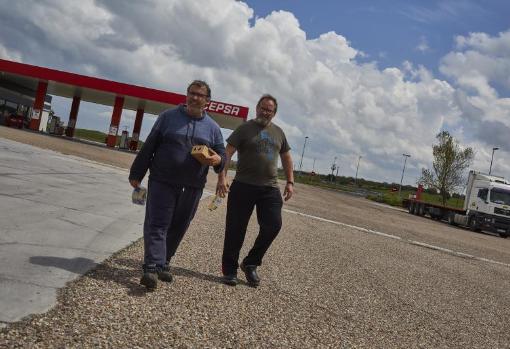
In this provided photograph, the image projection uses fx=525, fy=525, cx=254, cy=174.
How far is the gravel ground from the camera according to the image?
351 cm

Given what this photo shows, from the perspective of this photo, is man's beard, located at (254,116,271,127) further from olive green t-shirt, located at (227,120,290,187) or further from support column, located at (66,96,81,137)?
support column, located at (66,96,81,137)

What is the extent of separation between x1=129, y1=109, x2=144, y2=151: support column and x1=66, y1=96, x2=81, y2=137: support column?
552 centimetres

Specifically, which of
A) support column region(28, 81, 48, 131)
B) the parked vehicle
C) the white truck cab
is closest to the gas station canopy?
support column region(28, 81, 48, 131)

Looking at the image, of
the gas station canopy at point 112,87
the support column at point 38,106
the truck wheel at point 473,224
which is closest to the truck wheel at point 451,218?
the truck wheel at point 473,224

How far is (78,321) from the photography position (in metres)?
3.45

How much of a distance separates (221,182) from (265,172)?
0.47 metres

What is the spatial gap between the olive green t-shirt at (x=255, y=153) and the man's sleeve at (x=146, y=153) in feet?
2.96

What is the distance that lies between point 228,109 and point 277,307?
34316mm

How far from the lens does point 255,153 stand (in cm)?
539

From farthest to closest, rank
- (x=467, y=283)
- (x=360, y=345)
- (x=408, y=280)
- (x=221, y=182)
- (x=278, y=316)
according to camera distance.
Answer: (x=467, y=283), (x=408, y=280), (x=221, y=182), (x=278, y=316), (x=360, y=345)

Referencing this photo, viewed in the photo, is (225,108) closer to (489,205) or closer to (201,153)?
(489,205)

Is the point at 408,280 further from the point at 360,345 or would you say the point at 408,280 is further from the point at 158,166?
the point at 158,166

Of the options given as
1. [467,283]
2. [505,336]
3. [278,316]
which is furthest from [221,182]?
[467,283]

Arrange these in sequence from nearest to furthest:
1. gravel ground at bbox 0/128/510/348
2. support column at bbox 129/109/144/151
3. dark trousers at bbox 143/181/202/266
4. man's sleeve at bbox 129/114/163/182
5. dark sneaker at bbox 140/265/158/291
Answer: gravel ground at bbox 0/128/510/348, dark sneaker at bbox 140/265/158/291, dark trousers at bbox 143/181/202/266, man's sleeve at bbox 129/114/163/182, support column at bbox 129/109/144/151
